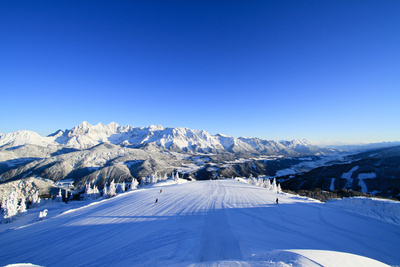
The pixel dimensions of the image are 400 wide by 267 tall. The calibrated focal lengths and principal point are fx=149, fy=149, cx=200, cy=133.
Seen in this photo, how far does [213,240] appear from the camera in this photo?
11695 millimetres

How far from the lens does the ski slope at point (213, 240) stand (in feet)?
28.0

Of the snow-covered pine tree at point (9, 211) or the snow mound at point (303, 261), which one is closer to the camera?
the snow mound at point (303, 261)

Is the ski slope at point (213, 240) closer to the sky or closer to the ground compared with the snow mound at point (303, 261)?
closer to the ground

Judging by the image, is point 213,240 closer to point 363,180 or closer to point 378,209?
point 378,209

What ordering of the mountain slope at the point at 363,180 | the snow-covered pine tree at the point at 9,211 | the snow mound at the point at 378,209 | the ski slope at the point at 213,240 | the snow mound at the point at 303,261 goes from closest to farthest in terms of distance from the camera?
the snow mound at the point at 303,261
the ski slope at the point at 213,240
the snow mound at the point at 378,209
the snow-covered pine tree at the point at 9,211
the mountain slope at the point at 363,180

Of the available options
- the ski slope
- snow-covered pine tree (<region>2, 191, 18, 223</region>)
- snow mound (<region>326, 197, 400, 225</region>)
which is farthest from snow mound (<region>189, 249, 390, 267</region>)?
snow-covered pine tree (<region>2, 191, 18, 223</region>)

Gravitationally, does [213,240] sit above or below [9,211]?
above

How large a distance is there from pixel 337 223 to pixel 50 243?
102 ft

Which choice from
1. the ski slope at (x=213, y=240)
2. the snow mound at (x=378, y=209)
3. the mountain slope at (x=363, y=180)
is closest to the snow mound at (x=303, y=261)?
the ski slope at (x=213, y=240)

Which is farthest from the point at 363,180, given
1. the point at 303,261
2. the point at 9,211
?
the point at 9,211

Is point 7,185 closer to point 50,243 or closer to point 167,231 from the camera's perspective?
point 50,243

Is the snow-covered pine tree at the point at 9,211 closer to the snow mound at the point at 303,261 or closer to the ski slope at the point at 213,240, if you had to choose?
the ski slope at the point at 213,240

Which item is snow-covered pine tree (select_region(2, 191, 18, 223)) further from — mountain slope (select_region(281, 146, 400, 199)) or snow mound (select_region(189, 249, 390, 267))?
mountain slope (select_region(281, 146, 400, 199))

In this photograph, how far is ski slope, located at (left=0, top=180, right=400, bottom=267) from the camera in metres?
8.52
